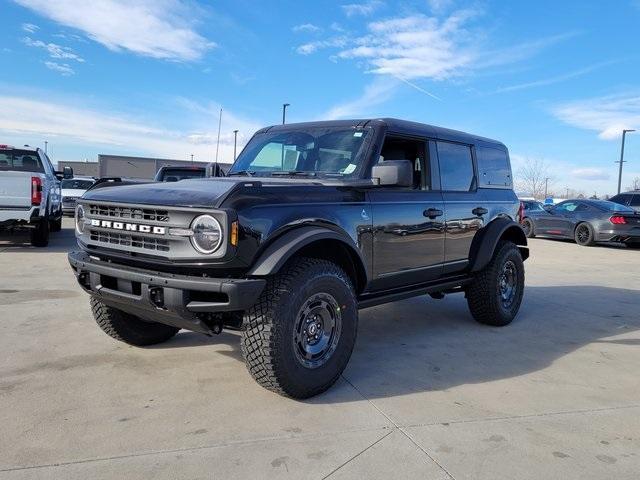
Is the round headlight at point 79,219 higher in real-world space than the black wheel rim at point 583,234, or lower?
higher

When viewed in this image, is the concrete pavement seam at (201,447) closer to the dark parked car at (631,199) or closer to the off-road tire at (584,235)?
the off-road tire at (584,235)

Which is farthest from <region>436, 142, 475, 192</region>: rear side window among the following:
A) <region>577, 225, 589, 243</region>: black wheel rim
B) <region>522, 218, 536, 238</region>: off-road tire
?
<region>522, 218, 536, 238</region>: off-road tire

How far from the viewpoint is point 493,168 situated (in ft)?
19.6

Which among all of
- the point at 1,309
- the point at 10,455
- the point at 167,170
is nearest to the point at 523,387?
the point at 10,455

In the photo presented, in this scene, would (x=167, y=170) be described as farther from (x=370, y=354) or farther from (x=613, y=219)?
(x=613, y=219)

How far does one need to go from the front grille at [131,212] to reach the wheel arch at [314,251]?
26.3 inches

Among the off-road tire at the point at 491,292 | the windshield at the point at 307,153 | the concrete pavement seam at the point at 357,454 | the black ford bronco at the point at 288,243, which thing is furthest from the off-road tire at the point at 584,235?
the concrete pavement seam at the point at 357,454

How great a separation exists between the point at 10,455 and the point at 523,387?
3.31 meters

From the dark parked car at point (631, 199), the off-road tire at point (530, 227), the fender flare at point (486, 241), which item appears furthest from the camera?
the dark parked car at point (631, 199)

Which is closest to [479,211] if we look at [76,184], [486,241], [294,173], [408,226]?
[486,241]

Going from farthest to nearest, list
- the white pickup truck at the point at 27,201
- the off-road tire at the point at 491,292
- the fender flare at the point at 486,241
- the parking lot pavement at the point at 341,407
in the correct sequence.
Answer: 1. the white pickup truck at the point at 27,201
2. the off-road tire at the point at 491,292
3. the fender flare at the point at 486,241
4. the parking lot pavement at the point at 341,407

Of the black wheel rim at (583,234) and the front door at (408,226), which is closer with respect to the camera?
the front door at (408,226)

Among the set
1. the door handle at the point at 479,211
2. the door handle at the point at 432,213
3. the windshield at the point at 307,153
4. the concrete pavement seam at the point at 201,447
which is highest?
the windshield at the point at 307,153

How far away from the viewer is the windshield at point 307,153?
429 cm
